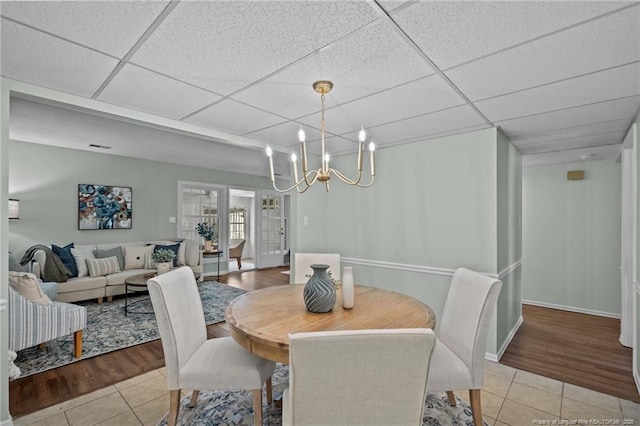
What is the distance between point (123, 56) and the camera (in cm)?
169

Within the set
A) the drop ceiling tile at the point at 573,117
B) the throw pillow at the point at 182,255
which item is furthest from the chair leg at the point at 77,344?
the drop ceiling tile at the point at 573,117

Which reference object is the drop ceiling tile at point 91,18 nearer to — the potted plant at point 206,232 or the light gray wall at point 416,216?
the light gray wall at point 416,216

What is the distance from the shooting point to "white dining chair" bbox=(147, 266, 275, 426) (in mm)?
1718

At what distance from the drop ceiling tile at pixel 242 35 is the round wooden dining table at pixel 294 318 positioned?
144 cm

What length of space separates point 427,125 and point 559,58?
4.26 ft

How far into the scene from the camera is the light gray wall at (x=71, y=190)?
459cm

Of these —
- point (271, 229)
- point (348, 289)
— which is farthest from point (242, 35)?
point (271, 229)

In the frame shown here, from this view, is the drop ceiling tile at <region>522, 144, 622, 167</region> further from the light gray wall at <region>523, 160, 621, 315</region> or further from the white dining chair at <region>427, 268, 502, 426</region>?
the white dining chair at <region>427, 268, 502, 426</region>

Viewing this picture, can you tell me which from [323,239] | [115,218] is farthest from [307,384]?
[115,218]

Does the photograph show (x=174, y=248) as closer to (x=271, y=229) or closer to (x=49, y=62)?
(x=271, y=229)

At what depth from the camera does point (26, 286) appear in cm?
265

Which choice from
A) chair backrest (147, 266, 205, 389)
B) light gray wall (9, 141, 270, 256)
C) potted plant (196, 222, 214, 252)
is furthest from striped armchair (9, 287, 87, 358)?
potted plant (196, 222, 214, 252)

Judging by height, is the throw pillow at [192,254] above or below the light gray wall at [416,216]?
below

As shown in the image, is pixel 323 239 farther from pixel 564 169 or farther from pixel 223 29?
pixel 564 169
